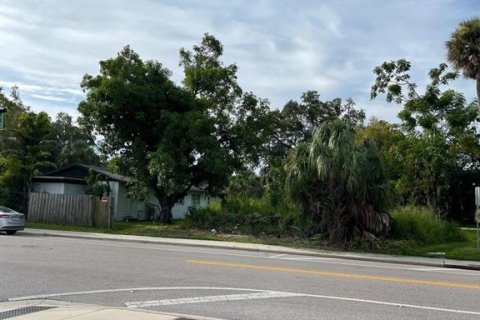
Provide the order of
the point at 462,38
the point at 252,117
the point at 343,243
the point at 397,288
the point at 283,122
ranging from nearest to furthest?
the point at 397,288 < the point at 343,243 < the point at 462,38 < the point at 252,117 < the point at 283,122

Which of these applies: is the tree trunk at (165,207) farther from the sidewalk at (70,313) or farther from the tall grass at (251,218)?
the sidewalk at (70,313)

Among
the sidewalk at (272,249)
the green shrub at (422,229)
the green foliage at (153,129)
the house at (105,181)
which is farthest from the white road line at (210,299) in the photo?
the house at (105,181)

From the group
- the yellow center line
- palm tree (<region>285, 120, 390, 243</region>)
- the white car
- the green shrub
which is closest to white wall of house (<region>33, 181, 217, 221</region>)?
the white car

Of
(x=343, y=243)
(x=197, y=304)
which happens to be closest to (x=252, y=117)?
(x=343, y=243)

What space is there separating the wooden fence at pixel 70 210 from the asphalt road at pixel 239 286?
1385 centimetres

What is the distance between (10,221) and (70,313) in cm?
1949

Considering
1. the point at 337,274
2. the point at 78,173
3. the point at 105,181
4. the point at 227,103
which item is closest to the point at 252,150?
the point at 227,103

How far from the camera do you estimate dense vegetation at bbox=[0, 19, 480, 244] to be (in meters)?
23.2

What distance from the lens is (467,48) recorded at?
99.7 feet

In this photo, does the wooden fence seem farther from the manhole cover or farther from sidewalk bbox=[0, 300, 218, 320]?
the manhole cover

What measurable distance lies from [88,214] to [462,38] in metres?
23.5

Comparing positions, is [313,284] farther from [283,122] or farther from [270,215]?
[283,122]

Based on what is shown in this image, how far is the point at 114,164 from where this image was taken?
3384 cm

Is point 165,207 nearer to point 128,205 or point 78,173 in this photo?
point 128,205
